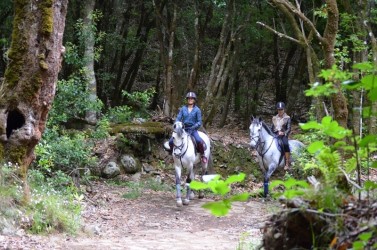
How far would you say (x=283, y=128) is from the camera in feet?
46.4

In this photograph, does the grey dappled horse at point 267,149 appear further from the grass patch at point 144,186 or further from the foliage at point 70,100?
the foliage at point 70,100

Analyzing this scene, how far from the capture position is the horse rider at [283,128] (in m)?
13.8

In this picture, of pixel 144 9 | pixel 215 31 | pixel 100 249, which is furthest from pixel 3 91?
pixel 215 31

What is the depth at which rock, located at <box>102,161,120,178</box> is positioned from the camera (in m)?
14.7

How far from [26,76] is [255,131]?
6534 mm

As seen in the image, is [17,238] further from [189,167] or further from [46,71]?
[189,167]

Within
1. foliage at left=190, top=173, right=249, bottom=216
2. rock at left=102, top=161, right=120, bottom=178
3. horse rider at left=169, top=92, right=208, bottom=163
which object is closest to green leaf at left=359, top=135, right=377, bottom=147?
foliage at left=190, top=173, right=249, bottom=216

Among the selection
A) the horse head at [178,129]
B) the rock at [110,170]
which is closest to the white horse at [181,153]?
the horse head at [178,129]

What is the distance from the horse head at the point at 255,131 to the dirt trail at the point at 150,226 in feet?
5.03

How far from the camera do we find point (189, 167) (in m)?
12.6

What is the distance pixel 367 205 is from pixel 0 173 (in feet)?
21.4

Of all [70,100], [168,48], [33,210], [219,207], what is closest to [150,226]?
[33,210]

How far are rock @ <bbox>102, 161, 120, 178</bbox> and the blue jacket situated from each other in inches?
122

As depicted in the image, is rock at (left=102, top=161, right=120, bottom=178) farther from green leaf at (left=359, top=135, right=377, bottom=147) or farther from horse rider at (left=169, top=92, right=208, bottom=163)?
green leaf at (left=359, top=135, right=377, bottom=147)
